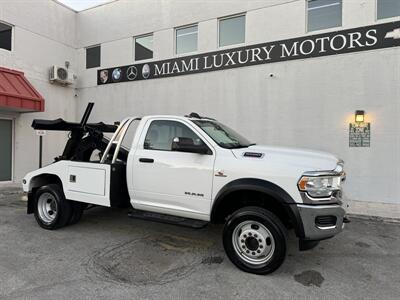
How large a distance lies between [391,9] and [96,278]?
9194 millimetres

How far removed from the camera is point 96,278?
4059 mm

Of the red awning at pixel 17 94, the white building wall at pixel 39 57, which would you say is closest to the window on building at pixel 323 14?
the red awning at pixel 17 94

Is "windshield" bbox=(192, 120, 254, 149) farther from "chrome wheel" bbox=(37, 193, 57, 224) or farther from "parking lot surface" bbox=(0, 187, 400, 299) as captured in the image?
"chrome wheel" bbox=(37, 193, 57, 224)

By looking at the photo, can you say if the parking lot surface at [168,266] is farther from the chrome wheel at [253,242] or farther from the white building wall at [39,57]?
the white building wall at [39,57]

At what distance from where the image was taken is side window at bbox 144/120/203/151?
5086mm

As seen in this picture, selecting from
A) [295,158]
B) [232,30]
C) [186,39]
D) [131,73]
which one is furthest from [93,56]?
[295,158]

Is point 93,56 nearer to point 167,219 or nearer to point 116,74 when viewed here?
point 116,74

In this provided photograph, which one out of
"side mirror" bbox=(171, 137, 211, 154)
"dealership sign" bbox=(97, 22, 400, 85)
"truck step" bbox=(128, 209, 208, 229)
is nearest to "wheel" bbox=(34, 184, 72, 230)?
"truck step" bbox=(128, 209, 208, 229)

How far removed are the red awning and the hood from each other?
351 inches

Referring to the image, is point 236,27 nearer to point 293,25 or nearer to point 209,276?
point 293,25

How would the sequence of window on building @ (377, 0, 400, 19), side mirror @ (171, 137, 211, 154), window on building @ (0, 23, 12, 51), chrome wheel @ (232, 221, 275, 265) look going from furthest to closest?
1. window on building @ (0, 23, 12, 51)
2. window on building @ (377, 0, 400, 19)
3. side mirror @ (171, 137, 211, 154)
4. chrome wheel @ (232, 221, 275, 265)

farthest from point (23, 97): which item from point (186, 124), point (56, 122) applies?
point (186, 124)

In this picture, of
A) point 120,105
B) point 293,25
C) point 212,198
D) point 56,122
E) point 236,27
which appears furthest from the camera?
point 120,105

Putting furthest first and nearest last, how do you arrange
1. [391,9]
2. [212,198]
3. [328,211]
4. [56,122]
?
1. [391,9]
2. [56,122]
3. [212,198]
4. [328,211]
